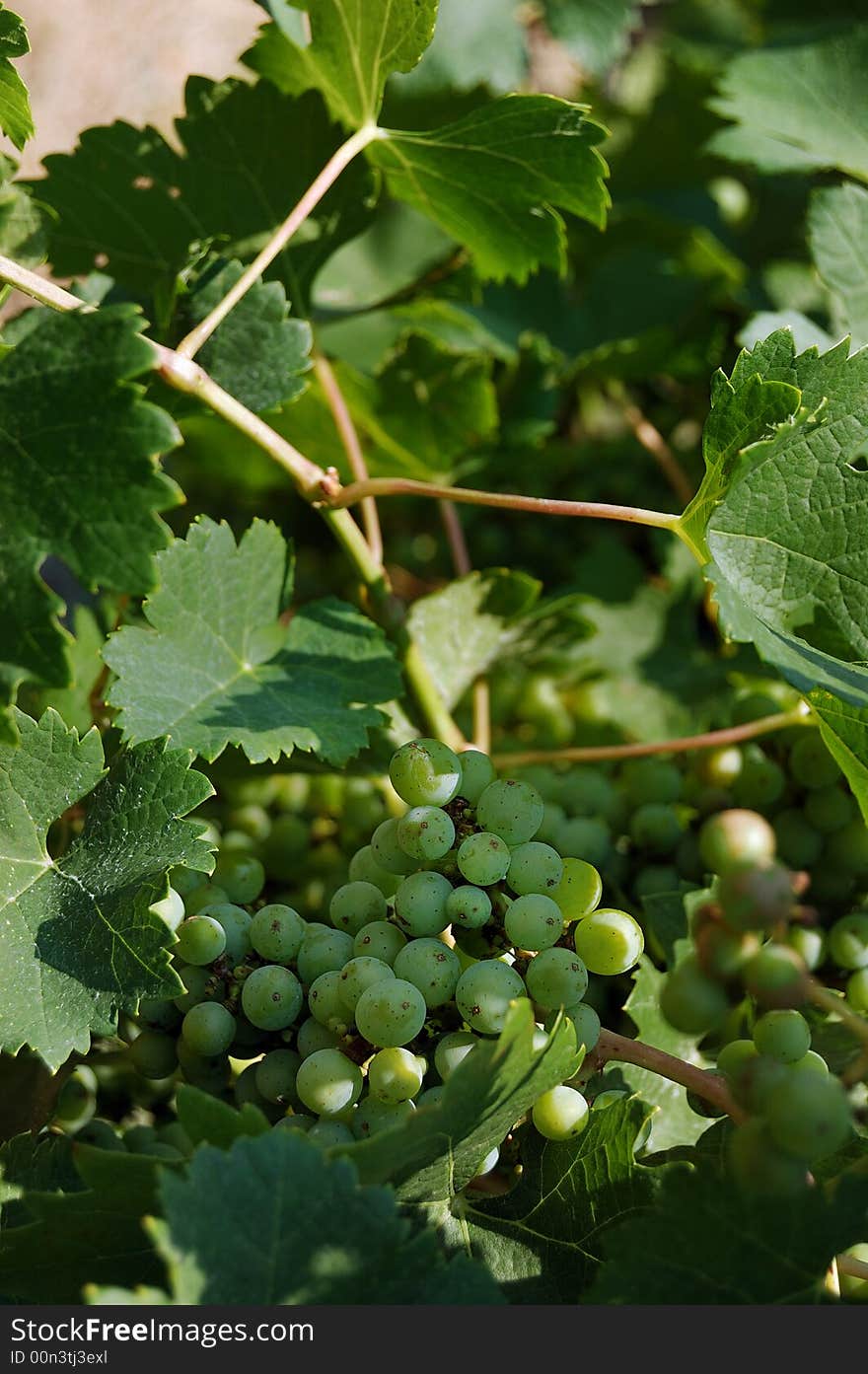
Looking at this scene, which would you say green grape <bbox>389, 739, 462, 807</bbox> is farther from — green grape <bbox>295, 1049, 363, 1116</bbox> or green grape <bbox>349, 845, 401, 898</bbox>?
green grape <bbox>295, 1049, 363, 1116</bbox>

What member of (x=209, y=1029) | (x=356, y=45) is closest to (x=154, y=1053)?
(x=209, y=1029)

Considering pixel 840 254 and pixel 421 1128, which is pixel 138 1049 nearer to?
pixel 421 1128

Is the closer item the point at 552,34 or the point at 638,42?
the point at 552,34

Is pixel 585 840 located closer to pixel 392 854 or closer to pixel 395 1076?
pixel 392 854

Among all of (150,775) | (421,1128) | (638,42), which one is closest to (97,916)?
(150,775)

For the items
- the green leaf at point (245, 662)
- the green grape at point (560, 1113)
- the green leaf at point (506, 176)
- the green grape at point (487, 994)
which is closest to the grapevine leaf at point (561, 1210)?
the green grape at point (560, 1113)

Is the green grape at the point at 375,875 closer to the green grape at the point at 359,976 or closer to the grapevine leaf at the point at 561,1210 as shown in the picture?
the green grape at the point at 359,976
